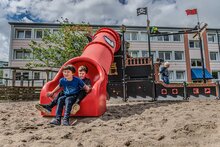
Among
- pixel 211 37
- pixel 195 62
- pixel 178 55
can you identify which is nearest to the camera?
pixel 195 62

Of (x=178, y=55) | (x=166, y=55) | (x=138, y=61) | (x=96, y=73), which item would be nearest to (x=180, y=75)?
(x=178, y=55)

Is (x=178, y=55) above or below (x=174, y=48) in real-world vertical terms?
below

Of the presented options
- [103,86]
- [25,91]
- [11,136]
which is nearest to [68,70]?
[103,86]

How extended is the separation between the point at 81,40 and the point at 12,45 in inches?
524

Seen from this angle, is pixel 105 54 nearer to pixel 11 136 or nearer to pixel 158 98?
pixel 158 98

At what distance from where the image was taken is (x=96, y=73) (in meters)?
5.74

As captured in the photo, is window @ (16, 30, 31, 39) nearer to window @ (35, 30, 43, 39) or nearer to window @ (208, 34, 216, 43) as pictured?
window @ (35, 30, 43, 39)

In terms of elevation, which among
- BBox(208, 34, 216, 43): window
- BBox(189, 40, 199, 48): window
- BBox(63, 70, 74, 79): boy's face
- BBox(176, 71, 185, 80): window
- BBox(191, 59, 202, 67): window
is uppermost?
BBox(208, 34, 216, 43): window

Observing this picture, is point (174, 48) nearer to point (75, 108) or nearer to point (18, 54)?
point (18, 54)

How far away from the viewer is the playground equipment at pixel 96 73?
425cm

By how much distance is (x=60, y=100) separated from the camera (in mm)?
4082

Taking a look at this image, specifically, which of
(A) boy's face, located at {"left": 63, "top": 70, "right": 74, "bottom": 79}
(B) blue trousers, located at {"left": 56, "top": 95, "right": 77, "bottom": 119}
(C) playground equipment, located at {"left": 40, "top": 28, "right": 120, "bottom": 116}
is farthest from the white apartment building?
(B) blue trousers, located at {"left": 56, "top": 95, "right": 77, "bottom": 119}

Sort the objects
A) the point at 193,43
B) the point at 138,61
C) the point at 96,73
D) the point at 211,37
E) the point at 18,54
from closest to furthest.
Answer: the point at 96,73 < the point at 138,61 < the point at 18,54 < the point at 193,43 < the point at 211,37

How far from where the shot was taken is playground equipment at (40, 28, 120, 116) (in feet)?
14.0
